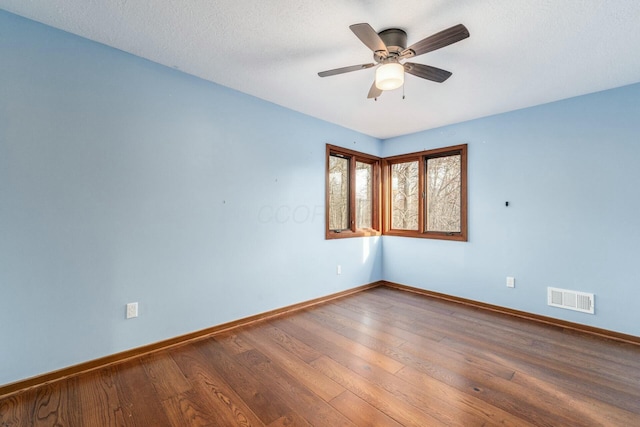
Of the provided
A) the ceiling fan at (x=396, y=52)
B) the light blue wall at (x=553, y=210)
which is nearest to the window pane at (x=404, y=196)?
the light blue wall at (x=553, y=210)

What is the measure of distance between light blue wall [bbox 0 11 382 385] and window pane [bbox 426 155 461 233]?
2152 mm

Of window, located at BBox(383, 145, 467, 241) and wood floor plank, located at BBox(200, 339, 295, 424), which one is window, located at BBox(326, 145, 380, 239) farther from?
wood floor plank, located at BBox(200, 339, 295, 424)

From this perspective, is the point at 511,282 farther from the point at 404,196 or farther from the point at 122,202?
the point at 122,202

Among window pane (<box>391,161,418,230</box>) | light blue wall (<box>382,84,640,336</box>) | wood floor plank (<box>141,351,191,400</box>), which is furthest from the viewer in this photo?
window pane (<box>391,161,418,230</box>)

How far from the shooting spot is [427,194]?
4094 mm

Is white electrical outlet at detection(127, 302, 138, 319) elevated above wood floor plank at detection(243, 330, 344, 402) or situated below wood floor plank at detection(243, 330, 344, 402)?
above

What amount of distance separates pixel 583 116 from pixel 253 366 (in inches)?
156

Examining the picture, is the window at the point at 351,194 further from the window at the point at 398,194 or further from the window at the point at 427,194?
the window at the point at 427,194

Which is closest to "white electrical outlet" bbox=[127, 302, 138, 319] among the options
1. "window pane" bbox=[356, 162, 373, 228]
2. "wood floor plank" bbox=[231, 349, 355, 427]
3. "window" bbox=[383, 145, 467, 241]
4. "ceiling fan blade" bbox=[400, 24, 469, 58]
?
"wood floor plank" bbox=[231, 349, 355, 427]

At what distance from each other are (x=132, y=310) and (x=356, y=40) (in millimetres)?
2719

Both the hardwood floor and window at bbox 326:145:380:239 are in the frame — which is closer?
the hardwood floor

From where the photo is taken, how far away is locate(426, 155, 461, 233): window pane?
12.5 ft

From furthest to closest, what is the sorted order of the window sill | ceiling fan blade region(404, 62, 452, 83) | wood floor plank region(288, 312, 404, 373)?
1. the window sill
2. wood floor plank region(288, 312, 404, 373)
3. ceiling fan blade region(404, 62, 452, 83)

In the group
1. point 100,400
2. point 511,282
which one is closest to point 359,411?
point 100,400
